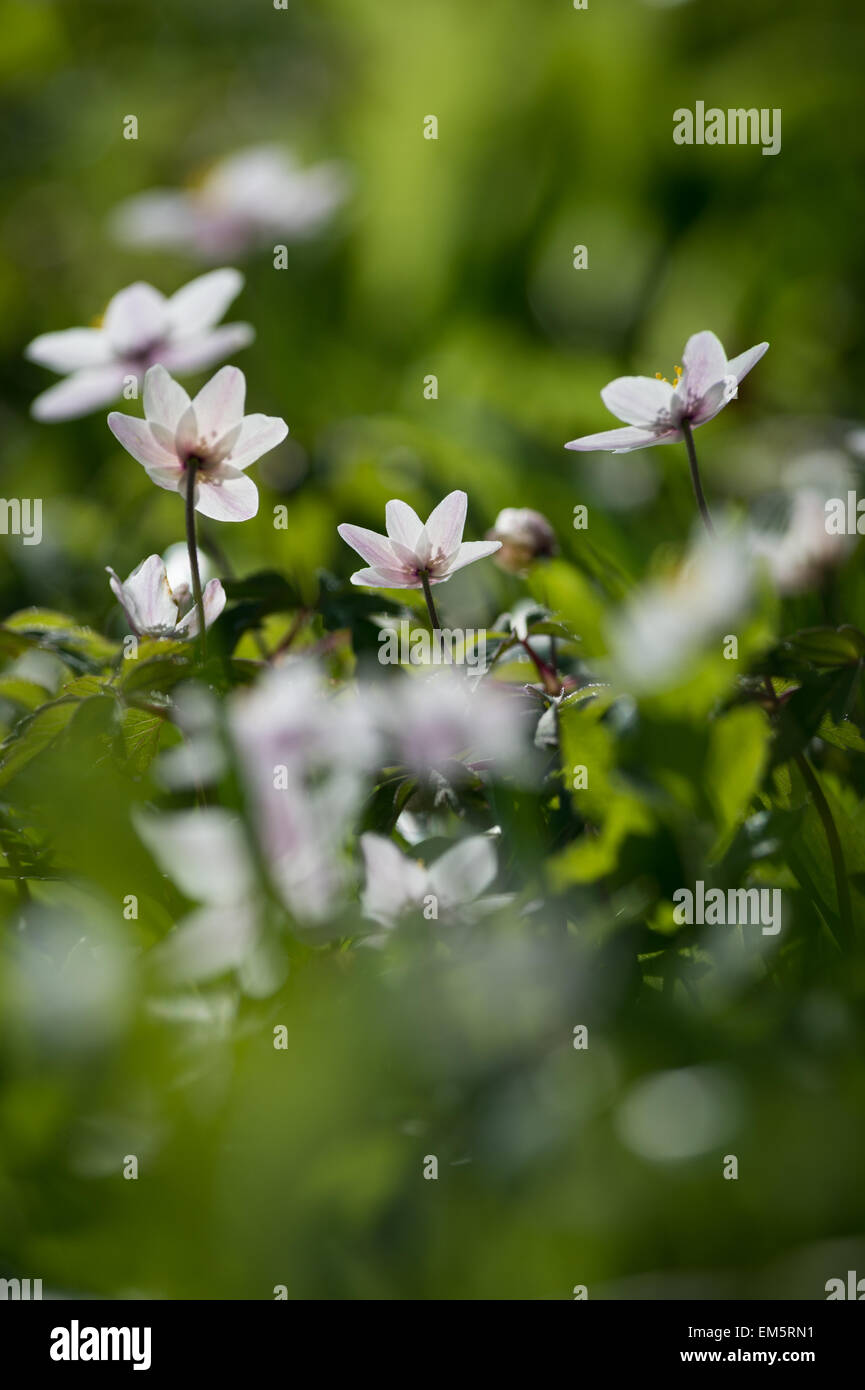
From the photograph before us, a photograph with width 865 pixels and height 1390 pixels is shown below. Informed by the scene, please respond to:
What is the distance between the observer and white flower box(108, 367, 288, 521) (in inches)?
18.4

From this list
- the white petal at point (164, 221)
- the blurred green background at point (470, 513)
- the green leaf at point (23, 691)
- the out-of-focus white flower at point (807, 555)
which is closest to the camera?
the blurred green background at point (470, 513)

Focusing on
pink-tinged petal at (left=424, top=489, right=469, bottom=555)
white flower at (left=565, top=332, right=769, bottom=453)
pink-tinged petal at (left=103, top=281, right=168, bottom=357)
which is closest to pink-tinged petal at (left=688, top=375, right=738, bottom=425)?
white flower at (left=565, top=332, right=769, bottom=453)

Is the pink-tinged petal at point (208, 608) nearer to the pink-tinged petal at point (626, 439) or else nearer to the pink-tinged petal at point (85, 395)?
the pink-tinged petal at point (626, 439)

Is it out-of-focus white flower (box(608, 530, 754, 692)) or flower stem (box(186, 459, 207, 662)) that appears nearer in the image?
out-of-focus white flower (box(608, 530, 754, 692))

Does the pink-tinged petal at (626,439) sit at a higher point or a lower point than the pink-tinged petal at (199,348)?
lower

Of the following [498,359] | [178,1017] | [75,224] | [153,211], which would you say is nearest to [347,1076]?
[178,1017]

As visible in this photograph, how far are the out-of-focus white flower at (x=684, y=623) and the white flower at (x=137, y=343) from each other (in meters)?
0.35

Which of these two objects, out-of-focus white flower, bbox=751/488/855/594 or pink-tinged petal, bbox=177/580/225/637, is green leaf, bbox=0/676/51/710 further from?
out-of-focus white flower, bbox=751/488/855/594

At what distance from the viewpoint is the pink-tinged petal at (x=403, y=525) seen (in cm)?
47

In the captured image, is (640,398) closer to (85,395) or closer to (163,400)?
(163,400)

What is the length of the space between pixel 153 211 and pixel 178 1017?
50.9 inches

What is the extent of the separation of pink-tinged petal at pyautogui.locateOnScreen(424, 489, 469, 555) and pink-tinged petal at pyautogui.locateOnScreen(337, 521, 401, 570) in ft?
0.05

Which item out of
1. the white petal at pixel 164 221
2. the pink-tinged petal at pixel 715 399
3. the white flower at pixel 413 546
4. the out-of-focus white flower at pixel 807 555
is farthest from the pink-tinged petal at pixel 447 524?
the white petal at pixel 164 221

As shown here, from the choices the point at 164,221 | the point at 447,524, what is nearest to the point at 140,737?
the point at 447,524
